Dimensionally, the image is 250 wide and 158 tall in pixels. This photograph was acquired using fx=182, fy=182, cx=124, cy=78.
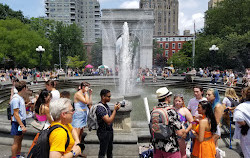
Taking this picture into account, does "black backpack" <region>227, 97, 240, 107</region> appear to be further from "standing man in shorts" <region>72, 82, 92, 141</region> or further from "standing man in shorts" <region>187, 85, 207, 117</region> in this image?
"standing man in shorts" <region>72, 82, 92, 141</region>

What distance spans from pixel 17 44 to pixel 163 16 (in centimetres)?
8622

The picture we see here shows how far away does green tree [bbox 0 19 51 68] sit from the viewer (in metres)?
31.4

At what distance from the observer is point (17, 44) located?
31.8m

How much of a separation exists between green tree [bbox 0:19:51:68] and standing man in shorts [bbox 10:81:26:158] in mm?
31608

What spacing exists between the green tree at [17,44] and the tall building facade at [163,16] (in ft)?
255

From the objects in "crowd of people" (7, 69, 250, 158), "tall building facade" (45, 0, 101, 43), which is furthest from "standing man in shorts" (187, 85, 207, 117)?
"tall building facade" (45, 0, 101, 43)

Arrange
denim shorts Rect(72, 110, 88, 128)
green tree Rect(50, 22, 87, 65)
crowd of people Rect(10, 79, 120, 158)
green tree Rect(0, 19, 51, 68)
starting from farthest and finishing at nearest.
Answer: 1. green tree Rect(50, 22, 87, 65)
2. green tree Rect(0, 19, 51, 68)
3. denim shorts Rect(72, 110, 88, 128)
4. crowd of people Rect(10, 79, 120, 158)

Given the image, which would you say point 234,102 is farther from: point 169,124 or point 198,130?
point 169,124

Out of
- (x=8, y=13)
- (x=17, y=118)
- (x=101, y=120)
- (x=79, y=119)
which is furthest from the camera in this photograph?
(x=8, y=13)

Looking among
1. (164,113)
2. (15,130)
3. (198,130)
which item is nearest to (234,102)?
(198,130)

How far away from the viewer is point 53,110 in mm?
2092

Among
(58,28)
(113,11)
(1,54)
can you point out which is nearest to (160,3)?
(58,28)

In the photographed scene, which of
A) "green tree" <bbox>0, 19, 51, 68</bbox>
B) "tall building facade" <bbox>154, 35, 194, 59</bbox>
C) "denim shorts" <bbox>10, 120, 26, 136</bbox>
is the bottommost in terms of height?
"denim shorts" <bbox>10, 120, 26, 136</bbox>

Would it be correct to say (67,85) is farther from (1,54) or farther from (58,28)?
(58,28)
